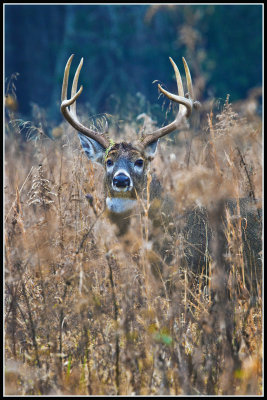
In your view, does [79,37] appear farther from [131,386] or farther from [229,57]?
[131,386]

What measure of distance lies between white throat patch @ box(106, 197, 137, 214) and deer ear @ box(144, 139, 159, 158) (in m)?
0.63

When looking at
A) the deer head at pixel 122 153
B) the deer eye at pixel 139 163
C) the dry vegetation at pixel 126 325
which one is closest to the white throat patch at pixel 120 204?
the deer head at pixel 122 153

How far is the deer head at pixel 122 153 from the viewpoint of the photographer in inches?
214

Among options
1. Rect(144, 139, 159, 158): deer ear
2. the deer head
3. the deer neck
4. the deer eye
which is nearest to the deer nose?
the deer head

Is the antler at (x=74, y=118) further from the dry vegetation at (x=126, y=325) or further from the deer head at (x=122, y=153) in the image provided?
the dry vegetation at (x=126, y=325)

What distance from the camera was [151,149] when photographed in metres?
5.95

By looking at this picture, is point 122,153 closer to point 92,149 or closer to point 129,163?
point 129,163

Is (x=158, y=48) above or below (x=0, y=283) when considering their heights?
above

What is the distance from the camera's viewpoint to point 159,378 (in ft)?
11.2

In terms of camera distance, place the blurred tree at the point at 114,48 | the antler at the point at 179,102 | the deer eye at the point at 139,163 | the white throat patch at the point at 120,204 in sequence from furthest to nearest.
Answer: the blurred tree at the point at 114,48, the deer eye at the point at 139,163, the white throat patch at the point at 120,204, the antler at the point at 179,102

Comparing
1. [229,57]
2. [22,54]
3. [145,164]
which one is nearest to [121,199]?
[145,164]

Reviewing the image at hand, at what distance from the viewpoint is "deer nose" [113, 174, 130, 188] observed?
5336 millimetres

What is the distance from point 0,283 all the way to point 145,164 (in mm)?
2529

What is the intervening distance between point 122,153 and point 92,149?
1.35 ft
